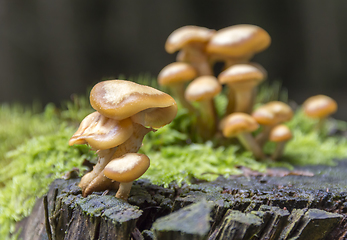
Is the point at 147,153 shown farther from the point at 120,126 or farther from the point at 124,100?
the point at 124,100

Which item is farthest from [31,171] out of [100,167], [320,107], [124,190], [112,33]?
[112,33]

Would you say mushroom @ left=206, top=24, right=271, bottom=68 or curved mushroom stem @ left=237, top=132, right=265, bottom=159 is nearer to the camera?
mushroom @ left=206, top=24, right=271, bottom=68

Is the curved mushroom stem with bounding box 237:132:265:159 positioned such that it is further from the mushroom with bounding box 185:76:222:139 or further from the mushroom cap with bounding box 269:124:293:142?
the mushroom with bounding box 185:76:222:139

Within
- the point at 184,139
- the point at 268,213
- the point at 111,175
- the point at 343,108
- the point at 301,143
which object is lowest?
the point at 343,108

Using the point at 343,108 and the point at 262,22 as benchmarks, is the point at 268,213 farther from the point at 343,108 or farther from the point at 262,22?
the point at 343,108

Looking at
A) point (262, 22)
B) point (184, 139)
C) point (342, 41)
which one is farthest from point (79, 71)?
point (342, 41)

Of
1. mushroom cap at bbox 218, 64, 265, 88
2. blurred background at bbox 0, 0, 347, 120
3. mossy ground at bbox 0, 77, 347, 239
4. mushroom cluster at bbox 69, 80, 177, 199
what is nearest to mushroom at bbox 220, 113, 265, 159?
mossy ground at bbox 0, 77, 347, 239

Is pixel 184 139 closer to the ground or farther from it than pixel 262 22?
closer to the ground

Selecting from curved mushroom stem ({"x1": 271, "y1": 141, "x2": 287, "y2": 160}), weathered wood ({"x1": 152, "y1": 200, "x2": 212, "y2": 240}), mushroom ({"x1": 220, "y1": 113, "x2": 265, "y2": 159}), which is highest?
weathered wood ({"x1": 152, "y1": 200, "x2": 212, "y2": 240})
